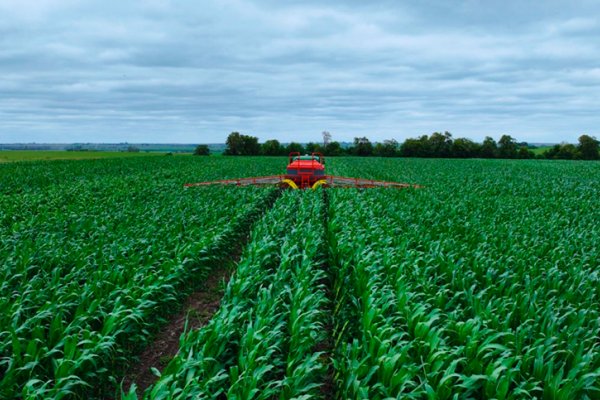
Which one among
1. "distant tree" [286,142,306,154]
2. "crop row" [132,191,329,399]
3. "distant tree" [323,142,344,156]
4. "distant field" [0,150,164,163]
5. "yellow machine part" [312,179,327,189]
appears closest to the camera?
"crop row" [132,191,329,399]

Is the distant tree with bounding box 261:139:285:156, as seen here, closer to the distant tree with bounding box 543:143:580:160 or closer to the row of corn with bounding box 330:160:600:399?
the distant tree with bounding box 543:143:580:160

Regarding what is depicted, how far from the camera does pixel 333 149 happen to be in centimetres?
8244

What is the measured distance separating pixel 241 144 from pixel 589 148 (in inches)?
2339

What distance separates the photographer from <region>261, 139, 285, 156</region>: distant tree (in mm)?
80438

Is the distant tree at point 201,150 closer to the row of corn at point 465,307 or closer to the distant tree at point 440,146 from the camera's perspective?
the distant tree at point 440,146

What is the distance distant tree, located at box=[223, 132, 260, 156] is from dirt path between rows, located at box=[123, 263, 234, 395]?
72513 mm

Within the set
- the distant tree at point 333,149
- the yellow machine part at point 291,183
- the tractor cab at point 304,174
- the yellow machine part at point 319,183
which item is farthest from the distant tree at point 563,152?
the yellow machine part at point 291,183

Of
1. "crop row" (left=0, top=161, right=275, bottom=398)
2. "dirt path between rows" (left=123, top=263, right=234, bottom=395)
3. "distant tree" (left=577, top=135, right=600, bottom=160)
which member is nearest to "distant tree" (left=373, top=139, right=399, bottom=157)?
"distant tree" (left=577, top=135, right=600, bottom=160)

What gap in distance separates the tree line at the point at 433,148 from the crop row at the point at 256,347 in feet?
231

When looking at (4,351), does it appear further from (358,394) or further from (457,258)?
(457,258)

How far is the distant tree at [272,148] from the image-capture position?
80.4 m

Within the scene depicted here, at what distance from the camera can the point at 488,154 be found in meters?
78.8

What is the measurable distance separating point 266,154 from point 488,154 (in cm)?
3816

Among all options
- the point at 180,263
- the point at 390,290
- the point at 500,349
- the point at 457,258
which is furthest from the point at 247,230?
the point at 500,349
